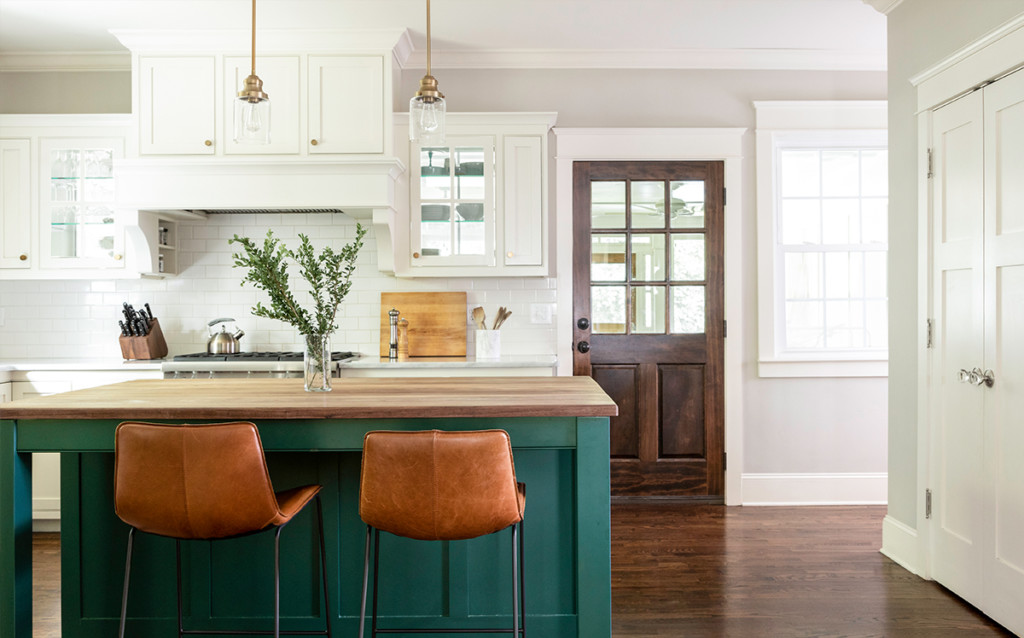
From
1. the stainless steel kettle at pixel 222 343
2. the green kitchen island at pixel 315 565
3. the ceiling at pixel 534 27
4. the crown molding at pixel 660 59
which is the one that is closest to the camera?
the green kitchen island at pixel 315 565

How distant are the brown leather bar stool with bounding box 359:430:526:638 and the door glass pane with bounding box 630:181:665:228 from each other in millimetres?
2762

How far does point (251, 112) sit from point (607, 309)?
2637mm

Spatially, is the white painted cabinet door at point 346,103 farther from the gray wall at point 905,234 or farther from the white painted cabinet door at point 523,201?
the gray wall at point 905,234

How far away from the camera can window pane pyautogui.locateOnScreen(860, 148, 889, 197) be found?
429 cm

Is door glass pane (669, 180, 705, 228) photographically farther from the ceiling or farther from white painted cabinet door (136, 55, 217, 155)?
white painted cabinet door (136, 55, 217, 155)

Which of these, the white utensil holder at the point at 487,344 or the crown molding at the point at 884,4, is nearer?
the crown molding at the point at 884,4

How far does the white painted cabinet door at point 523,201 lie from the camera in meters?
3.99

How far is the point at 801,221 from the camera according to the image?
432cm

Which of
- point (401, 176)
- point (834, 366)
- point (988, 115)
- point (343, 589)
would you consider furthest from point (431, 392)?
point (834, 366)

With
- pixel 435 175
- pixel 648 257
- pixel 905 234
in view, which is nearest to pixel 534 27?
pixel 435 175

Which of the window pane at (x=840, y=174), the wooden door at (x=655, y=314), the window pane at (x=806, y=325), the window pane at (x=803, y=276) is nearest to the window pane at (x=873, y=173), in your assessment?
the window pane at (x=840, y=174)

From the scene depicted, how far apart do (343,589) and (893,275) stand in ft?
9.51

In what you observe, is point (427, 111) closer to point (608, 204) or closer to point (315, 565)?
point (315, 565)

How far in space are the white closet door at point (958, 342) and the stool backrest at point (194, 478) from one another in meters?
2.69
